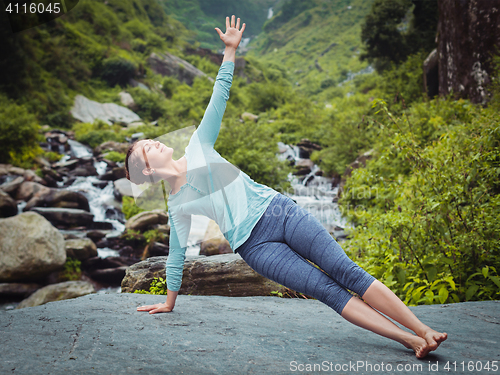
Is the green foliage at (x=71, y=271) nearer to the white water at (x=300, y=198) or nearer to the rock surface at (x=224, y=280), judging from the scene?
the white water at (x=300, y=198)

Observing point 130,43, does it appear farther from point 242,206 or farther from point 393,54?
point 242,206

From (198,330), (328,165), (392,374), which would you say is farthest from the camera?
(328,165)

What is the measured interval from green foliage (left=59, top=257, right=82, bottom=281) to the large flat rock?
15.5 ft

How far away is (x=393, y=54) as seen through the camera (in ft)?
52.1

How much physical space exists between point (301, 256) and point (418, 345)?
70 cm

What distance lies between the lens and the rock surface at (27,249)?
596 cm

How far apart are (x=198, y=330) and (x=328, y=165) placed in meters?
11.2

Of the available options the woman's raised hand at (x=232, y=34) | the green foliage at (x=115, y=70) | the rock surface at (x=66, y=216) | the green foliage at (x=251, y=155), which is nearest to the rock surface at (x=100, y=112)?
the green foliage at (x=115, y=70)

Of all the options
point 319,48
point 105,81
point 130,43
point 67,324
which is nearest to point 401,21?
point 67,324

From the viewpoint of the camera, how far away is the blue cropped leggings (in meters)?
1.71

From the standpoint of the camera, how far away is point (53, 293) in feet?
18.9

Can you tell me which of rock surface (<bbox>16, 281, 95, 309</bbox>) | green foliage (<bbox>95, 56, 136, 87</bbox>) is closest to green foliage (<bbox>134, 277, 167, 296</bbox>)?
rock surface (<bbox>16, 281, 95, 309</bbox>)

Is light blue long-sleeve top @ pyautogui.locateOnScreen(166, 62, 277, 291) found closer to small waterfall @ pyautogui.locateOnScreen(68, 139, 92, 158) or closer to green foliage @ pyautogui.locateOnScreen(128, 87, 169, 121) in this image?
small waterfall @ pyautogui.locateOnScreen(68, 139, 92, 158)

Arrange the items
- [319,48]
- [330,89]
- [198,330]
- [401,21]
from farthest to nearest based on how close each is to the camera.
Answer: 1. [319,48]
2. [330,89]
3. [401,21]
4. [198,330]
